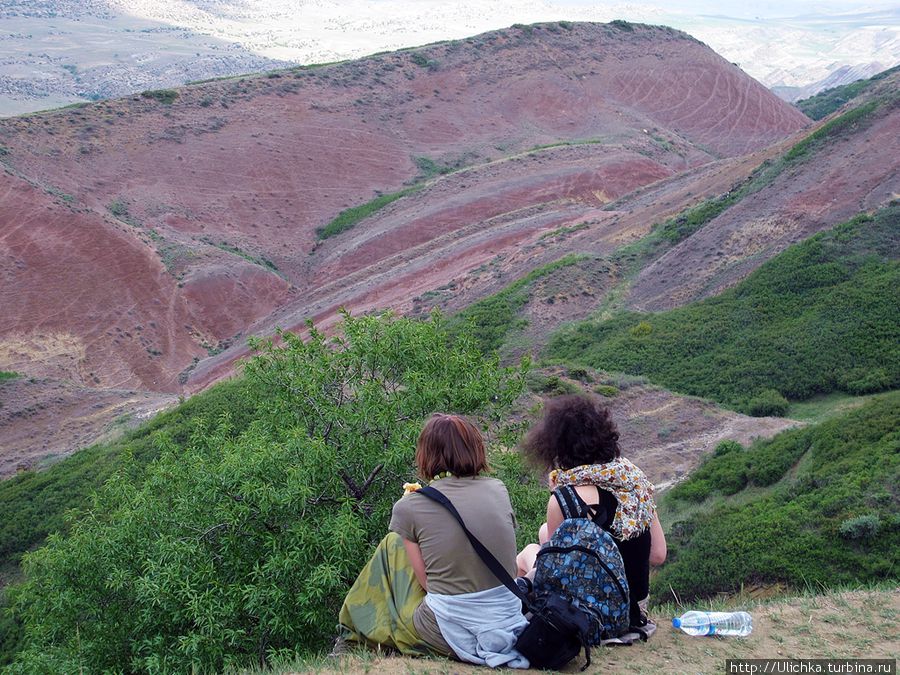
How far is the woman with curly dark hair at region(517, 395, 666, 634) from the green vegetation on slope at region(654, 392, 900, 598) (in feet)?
14.4

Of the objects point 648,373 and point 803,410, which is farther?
point 648,373

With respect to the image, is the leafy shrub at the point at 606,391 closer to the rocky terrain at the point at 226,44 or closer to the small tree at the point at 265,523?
the small tree at the point at 265,523

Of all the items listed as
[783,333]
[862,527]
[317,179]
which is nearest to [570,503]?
[862,527]

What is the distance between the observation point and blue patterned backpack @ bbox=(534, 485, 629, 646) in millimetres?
4277

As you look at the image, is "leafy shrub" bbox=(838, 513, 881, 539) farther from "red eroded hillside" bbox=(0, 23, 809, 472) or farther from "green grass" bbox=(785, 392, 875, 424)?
"red eroded hillside" bbox=(0, 23, 809, 472)

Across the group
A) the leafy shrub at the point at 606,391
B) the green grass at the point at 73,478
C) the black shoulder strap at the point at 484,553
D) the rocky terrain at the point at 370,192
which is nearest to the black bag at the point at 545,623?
the black shoulder strap at the point at 484,553

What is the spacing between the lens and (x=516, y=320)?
23406 mm

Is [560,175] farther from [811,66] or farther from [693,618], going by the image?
[811,66]

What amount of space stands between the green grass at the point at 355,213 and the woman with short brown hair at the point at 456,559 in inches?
1427

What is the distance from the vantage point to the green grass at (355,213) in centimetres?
4019

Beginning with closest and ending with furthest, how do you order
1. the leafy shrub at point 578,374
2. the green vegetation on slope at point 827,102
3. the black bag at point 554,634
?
1. the black bag at point 554,634
2. the leafy shrub at point 578,374
3. the green vegetation on slope at point 827,102

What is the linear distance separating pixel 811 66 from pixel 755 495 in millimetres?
162470

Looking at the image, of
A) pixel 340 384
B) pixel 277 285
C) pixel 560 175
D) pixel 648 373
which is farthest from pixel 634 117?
pixel 340 384

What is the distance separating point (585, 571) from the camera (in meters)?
4.28
